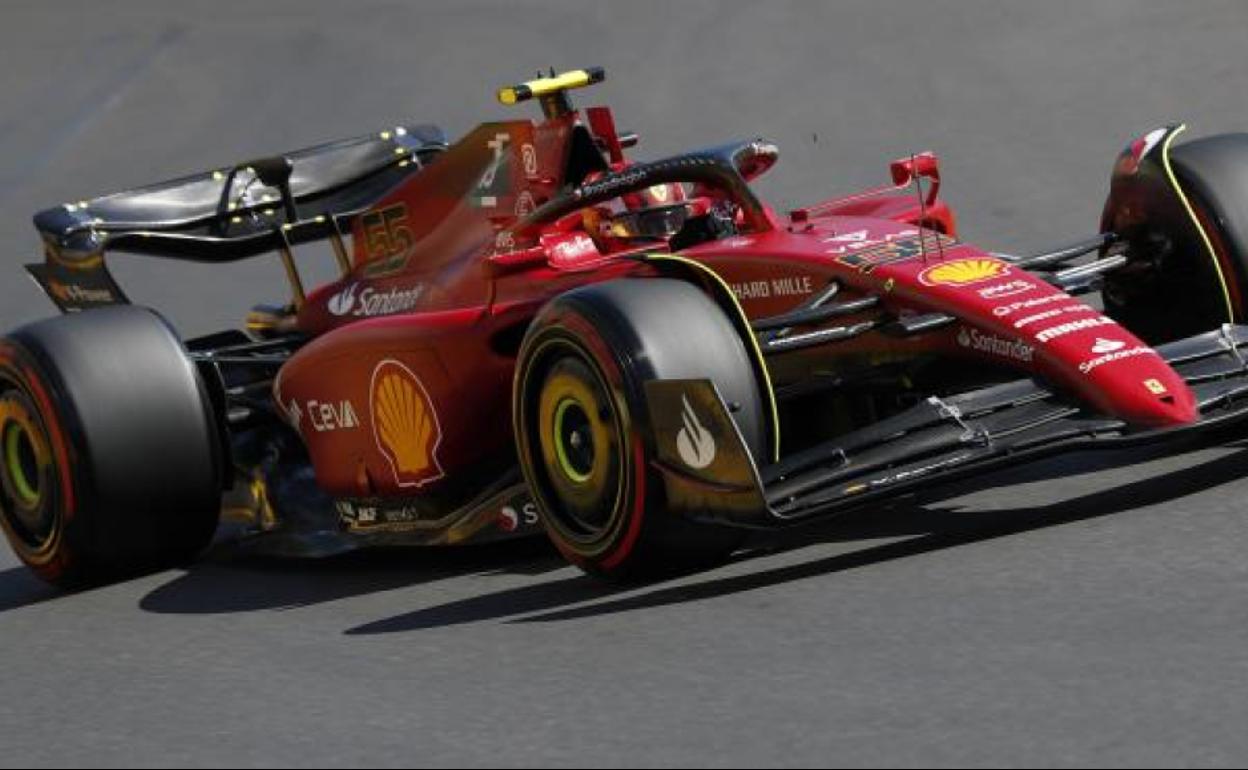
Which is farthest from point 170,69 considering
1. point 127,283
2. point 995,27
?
point 995,27

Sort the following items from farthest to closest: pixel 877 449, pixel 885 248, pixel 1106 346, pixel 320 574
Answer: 1. pixel 320 574
2. pixel 885 248
3. pixel 1106 346
4. pixel 877 449

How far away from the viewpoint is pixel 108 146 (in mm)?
17266

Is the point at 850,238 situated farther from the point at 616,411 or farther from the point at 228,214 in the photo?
the point at 228,214

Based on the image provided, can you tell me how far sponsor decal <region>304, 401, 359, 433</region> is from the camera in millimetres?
8922

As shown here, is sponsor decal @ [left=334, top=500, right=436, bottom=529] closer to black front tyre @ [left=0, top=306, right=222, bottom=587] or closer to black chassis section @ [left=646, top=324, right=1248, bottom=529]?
black front tyre @ [left=0, top=306, right=222, bottom=587]

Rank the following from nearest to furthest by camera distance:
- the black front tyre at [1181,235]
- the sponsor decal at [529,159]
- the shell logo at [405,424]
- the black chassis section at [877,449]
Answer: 1. the black chassis section at [877,449]
2. the shell logo at [405,424]
3. the black front tyre at [1181,235]
4. the sponsor decal at [529,159]

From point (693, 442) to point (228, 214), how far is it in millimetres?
3913

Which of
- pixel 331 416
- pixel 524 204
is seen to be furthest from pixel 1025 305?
pixel 331 416

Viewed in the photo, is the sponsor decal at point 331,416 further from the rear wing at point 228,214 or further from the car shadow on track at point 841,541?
the rear wing at point 228,214

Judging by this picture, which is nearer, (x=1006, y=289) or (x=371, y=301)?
(x=1006, y=289)

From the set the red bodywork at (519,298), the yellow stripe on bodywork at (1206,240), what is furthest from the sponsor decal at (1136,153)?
the red bodywork at (519,298)

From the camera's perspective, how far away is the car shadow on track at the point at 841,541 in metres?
7.50

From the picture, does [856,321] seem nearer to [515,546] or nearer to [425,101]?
[515,546]

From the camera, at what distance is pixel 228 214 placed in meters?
10.8
